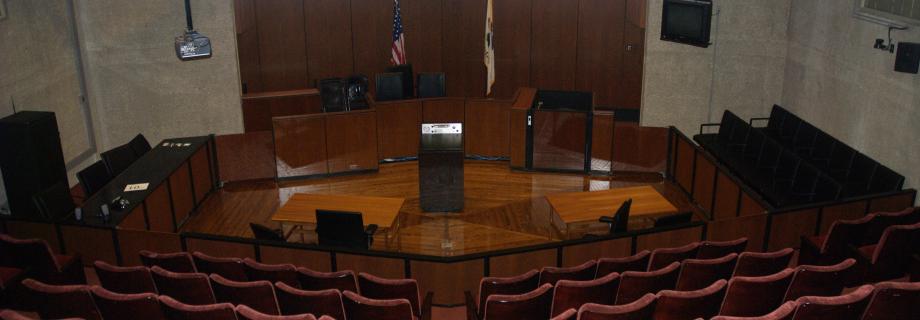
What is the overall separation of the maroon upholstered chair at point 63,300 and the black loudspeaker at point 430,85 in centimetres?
701

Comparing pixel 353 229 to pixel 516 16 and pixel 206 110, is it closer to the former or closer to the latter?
pixel 206 110

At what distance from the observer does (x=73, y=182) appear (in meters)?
9.76

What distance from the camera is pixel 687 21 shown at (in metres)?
9.96

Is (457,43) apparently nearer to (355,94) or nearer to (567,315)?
(355,94)

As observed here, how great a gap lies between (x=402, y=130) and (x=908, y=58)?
21.5 feet

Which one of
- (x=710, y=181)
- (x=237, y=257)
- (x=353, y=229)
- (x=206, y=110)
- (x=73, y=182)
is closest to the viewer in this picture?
(x=237, y=257)

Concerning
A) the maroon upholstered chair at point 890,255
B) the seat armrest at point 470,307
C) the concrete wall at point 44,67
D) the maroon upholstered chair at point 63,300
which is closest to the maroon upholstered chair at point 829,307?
the maroon upholstered chair at point 890,255

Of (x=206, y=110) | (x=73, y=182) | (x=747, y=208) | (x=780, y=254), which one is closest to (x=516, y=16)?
(x=206, y=110)

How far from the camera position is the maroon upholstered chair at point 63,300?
5266 millimetres

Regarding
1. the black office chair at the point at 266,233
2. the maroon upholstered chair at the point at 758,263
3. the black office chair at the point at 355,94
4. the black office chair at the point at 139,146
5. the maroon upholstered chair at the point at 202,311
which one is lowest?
the black office chair at the point at 266,233

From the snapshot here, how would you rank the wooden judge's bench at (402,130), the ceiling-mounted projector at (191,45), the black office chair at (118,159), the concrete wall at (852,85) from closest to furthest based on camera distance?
1. the concrete wall at (852,85)
2. the ceiling-mounted projector at (191,45)
3. the black office chair at (118,159)
4. the wooden judge's bench at (402,130)

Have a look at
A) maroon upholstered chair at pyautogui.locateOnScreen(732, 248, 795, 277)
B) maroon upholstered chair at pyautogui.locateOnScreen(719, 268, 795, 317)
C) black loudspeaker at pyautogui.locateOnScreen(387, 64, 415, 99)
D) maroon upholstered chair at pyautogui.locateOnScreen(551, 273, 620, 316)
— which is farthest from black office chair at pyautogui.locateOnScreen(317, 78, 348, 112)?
maroon upholstered chair at pyautogui.locateOnScreen(719, 268, 795, 317)

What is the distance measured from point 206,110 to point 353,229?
186 inches

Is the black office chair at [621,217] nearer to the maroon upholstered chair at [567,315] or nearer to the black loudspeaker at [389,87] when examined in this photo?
the maroon upholstered chair at [567,315]
